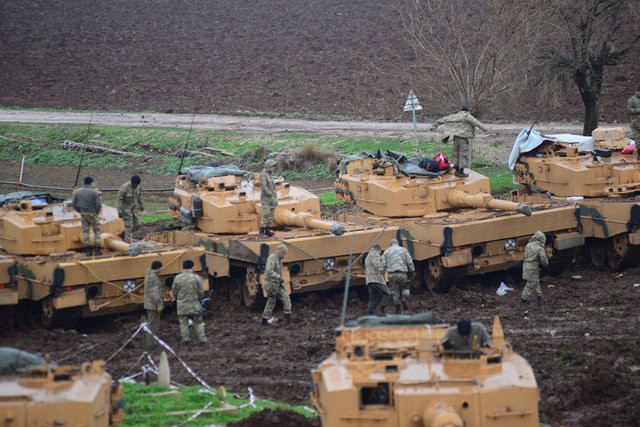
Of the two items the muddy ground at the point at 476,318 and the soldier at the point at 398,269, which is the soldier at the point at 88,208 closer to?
the muddy ground at the point at 476,318

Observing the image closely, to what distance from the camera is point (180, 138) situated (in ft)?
139

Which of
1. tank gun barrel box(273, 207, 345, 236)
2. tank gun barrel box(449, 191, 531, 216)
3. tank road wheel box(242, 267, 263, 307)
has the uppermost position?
tank gun barrel box(449, 191, 531, 216)

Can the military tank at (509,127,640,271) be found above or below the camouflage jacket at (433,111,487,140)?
below

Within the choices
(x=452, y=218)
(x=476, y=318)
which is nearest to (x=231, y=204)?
(x=452, y=218)

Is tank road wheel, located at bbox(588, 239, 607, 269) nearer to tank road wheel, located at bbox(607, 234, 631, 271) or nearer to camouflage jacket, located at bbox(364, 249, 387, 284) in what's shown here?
tank road wheel, located at bbox(607, 234, 631, 271)

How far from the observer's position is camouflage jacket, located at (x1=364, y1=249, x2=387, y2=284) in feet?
65.7

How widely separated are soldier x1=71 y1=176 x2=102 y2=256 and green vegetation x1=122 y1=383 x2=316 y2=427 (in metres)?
5.52

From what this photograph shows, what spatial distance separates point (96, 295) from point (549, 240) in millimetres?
8259

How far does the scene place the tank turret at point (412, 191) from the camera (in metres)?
23.4

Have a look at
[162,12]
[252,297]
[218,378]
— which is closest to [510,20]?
[252,297]

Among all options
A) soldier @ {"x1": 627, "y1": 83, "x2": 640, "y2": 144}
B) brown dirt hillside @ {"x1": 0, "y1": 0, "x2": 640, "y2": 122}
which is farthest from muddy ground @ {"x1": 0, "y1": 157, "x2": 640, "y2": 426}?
brown dirt hillside @ {"x1": 0, "y1": 0, "x2": 640, "y2": 122}

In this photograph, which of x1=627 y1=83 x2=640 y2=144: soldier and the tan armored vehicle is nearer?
the tan armored vehicle

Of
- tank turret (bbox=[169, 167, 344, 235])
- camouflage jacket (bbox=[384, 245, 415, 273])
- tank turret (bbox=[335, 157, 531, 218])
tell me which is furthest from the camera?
tank turret (bbox=[335, 157, 531, 218])

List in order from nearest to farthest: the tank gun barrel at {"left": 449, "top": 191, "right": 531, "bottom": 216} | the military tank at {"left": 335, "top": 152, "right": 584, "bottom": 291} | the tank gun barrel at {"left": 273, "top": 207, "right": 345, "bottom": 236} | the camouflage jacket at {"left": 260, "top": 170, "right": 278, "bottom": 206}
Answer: the tank gun barrel at {"left": 273, "top": 207, "right": 345, "bottom": 236} < the camouflage jacket at {"left": 260, "top": 170, "right": 278, "bottom": 206} < the tank gun barrel at {"left": 449, "top": 191, "right": 531, "bottom": 216} < the military tank at {"left": 335, "top": 152, "right": 584, "bottom": 291}
